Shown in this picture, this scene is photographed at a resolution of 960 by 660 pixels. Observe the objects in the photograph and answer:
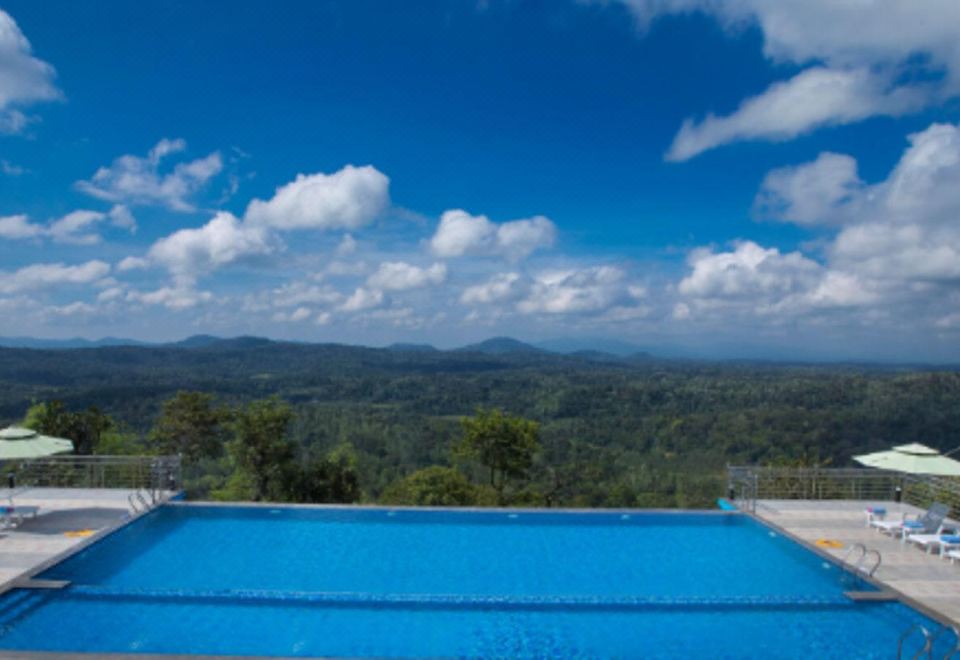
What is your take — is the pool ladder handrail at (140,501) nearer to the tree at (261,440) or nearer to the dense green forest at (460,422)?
the tree at (261,440)

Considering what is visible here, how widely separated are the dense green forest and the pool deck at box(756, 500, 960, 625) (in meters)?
7.64

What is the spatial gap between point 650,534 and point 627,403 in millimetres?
79784

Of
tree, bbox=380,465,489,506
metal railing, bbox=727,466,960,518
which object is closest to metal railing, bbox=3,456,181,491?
tree, bbox=380,465,489,506

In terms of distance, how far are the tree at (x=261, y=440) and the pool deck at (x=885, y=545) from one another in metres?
12.1

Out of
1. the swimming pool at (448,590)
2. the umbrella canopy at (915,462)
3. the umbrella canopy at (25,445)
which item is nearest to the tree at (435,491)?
the swimming pool at (448,590)

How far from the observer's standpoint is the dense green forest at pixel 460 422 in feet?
66.8

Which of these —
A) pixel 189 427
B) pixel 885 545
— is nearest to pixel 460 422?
pixel 189 427

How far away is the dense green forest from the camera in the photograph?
20.4 m

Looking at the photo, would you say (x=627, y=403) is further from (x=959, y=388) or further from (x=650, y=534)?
(x=650, y=534)

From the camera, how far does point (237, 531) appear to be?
1138 centimetres

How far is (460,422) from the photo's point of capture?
1959 centimetres

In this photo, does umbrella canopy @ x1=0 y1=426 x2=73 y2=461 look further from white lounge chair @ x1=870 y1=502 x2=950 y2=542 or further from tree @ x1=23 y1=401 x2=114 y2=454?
white lounge chair @ x1=870 y1=502 x2=950 y2=542

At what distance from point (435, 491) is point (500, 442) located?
7.48 feet

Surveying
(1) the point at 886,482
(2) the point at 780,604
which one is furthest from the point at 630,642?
(1) the point at 886,482
